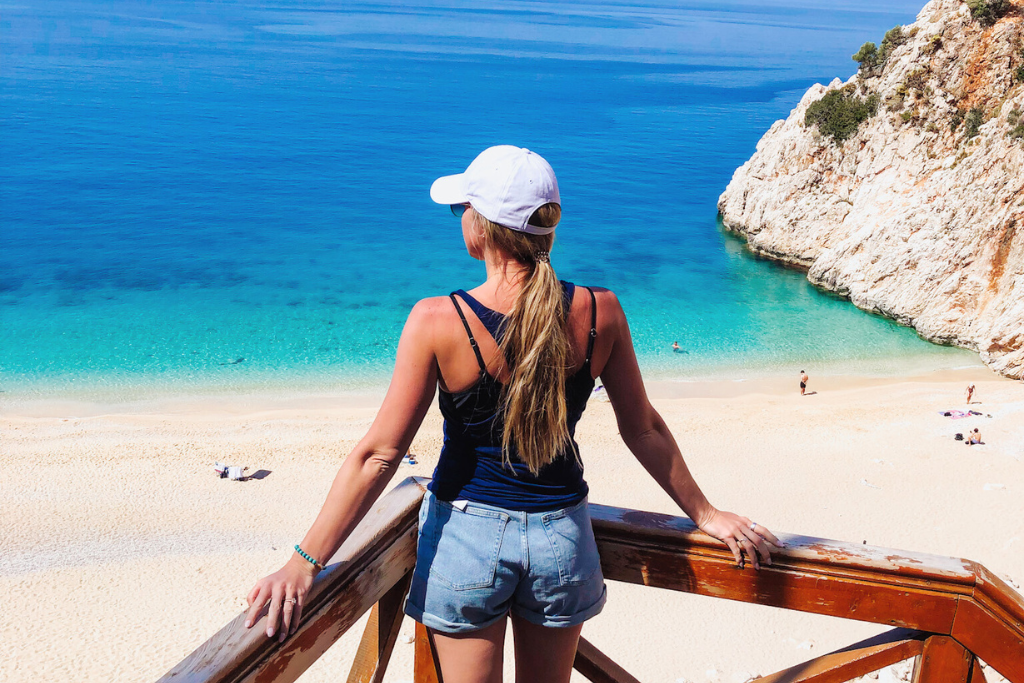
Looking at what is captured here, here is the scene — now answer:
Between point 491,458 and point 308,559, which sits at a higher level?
point 491,458

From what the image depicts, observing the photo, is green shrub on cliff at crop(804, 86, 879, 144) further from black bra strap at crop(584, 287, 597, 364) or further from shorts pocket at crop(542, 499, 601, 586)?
shorts pocket at crop(542, 499, 601, 586)

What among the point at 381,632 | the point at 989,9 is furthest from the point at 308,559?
the point at 989,9

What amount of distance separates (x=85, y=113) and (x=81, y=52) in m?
44.1

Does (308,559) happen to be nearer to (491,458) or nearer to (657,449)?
(491,458)

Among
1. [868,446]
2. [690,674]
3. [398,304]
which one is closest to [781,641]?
[690,674]

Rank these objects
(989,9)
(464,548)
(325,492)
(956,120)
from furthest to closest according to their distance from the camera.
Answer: (956,120), (989,9), (325,492), (464,548)

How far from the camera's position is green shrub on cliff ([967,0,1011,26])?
29008 mm

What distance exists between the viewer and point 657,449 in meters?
2.46

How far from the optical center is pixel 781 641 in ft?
37.8

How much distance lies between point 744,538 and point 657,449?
37 centimetres

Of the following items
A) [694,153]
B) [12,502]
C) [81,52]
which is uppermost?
[81,52]

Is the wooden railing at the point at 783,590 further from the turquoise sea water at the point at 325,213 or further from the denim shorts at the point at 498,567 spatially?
the turquoise sea water at the point at 325,213

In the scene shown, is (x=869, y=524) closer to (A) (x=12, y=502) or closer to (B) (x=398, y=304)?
(A) (x=12, y=502)

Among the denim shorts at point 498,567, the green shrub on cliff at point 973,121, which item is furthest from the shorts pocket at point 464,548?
the green shrub on cliff at point 973,121
